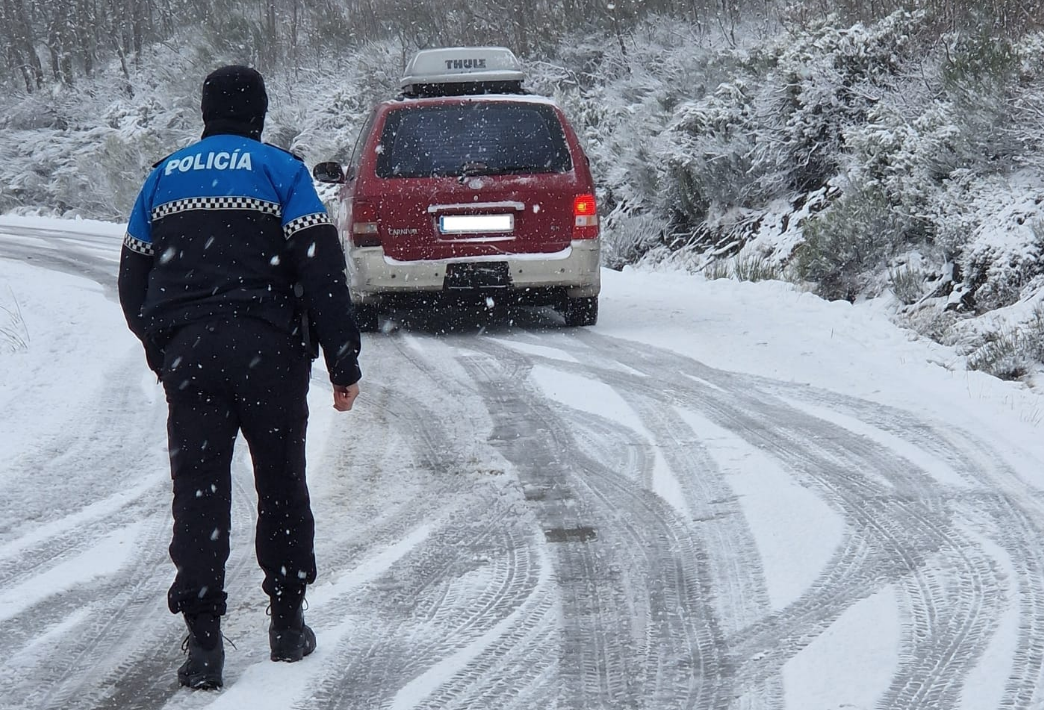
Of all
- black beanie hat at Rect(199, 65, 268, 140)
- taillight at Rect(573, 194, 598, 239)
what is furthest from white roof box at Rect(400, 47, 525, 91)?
black beanie hat at Rect(199, 65, 268, 140)

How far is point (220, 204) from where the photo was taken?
10.9 ft

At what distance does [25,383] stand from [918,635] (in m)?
5.90

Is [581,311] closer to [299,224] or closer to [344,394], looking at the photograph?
[344,394]

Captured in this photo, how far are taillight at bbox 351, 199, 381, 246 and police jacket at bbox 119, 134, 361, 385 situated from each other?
564 cm

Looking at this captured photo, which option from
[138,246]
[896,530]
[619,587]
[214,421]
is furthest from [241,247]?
[896,530]

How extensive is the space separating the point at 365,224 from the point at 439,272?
0.65m

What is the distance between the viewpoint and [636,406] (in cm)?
668

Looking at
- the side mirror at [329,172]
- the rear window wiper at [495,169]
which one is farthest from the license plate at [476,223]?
the side mirror at [329,172]

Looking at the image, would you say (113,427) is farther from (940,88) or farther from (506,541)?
(940,88)

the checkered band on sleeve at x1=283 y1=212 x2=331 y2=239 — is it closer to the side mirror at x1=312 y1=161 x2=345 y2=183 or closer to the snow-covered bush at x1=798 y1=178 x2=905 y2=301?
the side mirror at x1=312 y1=161 x2=345 y2=183

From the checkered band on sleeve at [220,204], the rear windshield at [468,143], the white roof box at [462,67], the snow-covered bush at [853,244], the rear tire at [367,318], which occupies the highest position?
the checkered band on sleeve at [220,204]

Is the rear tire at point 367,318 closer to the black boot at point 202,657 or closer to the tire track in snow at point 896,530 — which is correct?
the tire track in snow at point 896,530

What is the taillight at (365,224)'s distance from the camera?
355 inches

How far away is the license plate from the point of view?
9086 millimetres
